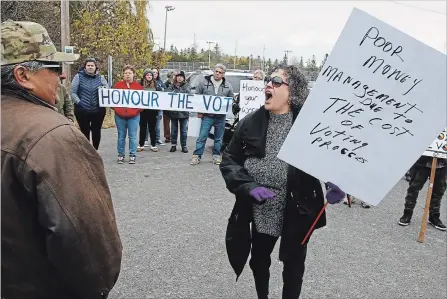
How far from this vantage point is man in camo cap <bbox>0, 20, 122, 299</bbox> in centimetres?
140

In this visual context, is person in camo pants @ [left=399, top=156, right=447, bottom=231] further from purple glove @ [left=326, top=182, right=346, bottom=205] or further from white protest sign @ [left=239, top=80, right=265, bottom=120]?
white protest sign @ [left=239, top=80, right=265, bottom=120]

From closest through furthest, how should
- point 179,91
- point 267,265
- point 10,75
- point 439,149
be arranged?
point 10,75 → point 267,265 → point 439,149 → point 179,91

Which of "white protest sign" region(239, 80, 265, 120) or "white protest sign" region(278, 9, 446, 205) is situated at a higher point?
"white protest sign" region(278, 9, 446, 205)

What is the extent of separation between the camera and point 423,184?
5207 millimetres

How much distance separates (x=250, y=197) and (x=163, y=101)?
6343 mm

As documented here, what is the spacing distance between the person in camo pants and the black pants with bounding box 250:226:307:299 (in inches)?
118

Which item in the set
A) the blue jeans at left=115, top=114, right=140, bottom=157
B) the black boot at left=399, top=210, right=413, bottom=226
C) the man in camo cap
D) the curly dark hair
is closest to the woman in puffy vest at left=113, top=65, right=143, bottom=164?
the blue jeans at left=115, top=114, right=140, bottom=157

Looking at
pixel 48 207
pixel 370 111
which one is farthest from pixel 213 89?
pixel 48 207

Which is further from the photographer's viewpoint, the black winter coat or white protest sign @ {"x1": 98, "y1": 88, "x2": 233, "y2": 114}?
the black winter coat

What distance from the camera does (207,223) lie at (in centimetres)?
488

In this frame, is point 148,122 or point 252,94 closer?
Answer: point 252,94

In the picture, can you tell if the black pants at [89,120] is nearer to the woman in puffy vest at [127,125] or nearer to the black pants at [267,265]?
the woman in puffy vest at [127,125]

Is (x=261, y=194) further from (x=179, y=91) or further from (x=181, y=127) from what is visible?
(x=181, y=127)

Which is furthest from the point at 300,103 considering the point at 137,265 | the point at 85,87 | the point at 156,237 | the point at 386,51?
the point at 85,87
